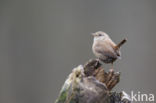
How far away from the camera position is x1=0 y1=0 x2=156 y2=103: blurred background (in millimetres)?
3129

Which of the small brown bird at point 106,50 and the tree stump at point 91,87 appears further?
A: the small brown bird at point 106,50

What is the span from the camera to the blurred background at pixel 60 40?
313cm

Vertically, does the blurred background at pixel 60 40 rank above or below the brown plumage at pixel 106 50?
above

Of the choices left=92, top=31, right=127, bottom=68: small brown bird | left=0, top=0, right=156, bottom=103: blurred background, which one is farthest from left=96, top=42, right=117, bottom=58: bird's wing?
left=0, top=0, right=156, bottom=103: blurred background

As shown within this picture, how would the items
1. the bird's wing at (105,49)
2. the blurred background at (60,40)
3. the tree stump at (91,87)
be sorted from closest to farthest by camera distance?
1. the tree stump at (91,87)
2. the bird's wing at (105,49)
3. the blurred background at (60,40)

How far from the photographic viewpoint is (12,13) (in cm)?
321

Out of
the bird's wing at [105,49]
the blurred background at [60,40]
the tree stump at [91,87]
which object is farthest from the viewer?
the blurred background at [60,40]

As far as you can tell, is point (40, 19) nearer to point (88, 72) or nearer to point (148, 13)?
point (148, 13)

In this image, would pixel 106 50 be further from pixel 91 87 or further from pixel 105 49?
pixel 91 87

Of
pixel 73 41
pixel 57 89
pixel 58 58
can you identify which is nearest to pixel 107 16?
pixel 73 41

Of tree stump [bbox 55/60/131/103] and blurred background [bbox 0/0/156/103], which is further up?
blurred background [bbox 0/0/156/103]

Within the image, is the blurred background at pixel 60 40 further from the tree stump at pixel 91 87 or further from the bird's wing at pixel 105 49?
the tree stump at pixel 91 87

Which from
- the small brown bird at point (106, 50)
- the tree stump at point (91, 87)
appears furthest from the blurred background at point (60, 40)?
the tree stump at point (91, 87)

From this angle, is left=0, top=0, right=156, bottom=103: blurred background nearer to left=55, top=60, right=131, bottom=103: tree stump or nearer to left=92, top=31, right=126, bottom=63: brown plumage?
left=92, top=31, right=126, bottom=63: brown plumage
